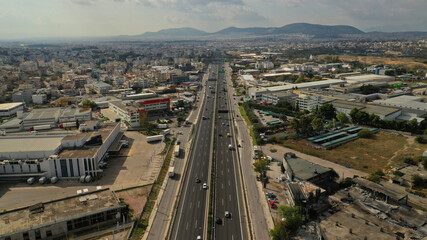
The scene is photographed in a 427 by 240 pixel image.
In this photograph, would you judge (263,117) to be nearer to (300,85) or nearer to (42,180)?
(300,85)

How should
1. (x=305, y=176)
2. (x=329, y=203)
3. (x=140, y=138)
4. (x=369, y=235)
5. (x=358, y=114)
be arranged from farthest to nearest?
(x=358, y=114) → (x=140, y=138) → (x=305, y=176) → (x=329, y=203) → (x=369, y=235)

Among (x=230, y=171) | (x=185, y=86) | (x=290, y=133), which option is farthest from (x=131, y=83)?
(x=230, y=171)

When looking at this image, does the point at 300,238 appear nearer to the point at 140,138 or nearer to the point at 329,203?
the point at 329,203

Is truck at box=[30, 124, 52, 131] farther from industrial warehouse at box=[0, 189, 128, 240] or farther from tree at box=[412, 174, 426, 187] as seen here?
tree at box=[412, 174, 426, 187]

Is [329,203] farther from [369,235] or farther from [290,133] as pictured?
[290,133]

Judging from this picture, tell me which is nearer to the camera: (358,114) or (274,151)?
(274,151)

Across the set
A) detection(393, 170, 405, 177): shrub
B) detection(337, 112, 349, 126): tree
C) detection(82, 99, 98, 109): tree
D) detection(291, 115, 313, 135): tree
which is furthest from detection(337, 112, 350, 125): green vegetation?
detection(82, 99, 98, 109): tree

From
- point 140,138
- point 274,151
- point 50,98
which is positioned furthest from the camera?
point 50,98
